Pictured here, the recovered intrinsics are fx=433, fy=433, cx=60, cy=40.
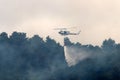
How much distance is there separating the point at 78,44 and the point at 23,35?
29570 mm

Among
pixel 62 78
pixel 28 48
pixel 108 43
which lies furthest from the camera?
pixel 108 43

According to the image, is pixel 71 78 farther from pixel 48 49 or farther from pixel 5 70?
pixel 48 49

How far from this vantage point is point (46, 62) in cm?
13112

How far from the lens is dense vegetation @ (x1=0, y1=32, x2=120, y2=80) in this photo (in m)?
94.4

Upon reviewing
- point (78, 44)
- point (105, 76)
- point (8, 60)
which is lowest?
point (105, 76)

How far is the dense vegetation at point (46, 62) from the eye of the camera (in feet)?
310

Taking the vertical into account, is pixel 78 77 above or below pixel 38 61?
below

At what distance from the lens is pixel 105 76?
8981 centimetres

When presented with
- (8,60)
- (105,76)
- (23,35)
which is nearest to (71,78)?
(105,76)

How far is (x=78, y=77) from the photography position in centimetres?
9375

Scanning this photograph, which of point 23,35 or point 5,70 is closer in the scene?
point 5,70

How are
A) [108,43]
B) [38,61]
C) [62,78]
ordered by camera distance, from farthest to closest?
[108,43], [38,61], [62,78]

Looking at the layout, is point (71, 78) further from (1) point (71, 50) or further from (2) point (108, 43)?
(2) point (108, 43)

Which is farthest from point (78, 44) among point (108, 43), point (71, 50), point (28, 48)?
point (28, 48)
